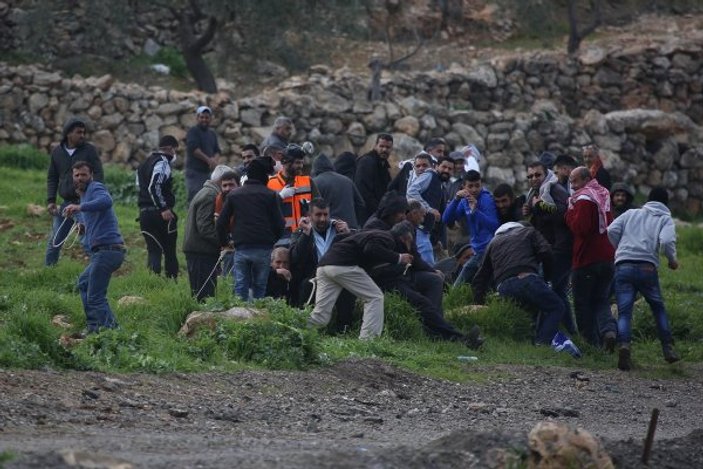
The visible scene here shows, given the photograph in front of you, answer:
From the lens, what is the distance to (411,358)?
44.6 feet

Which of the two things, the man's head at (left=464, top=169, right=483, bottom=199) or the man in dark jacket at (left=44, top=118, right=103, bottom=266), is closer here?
the man's head at (left=464, top=169, right=483, bottom=199)

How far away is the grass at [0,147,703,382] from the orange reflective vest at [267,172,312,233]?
1.01 metres

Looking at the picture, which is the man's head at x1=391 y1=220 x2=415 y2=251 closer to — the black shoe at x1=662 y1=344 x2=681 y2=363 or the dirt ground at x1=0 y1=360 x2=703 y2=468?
the dirt ground at x1=0 y1=360 x2=703 y2=468

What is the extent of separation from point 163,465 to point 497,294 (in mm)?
8123

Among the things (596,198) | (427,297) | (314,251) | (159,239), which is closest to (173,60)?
(159,239)

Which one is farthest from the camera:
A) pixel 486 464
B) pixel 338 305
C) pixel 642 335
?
pixel 642 335

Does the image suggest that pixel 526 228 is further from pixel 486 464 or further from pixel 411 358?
pixel 486 464

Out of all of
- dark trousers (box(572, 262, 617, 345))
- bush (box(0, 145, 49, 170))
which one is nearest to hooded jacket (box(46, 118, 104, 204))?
dark trousers (box(572, 262, 617, 345))

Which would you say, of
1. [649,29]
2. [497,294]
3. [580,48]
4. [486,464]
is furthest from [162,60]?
[486,464]

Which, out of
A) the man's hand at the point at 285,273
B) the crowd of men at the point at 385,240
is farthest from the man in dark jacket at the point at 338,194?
the man's hand at the point at 285,273

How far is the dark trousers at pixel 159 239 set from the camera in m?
16.1

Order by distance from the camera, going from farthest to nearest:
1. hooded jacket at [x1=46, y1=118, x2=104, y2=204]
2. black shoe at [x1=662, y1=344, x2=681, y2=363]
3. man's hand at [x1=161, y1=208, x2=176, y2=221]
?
hooded jacket at [x1=46, y1=118, x2=104, y2=204] → man's hand at [x1=161, y1=208, x2=176, y2=221] → black shoe at [x1=662, y1=344, x2=681, y2=363]

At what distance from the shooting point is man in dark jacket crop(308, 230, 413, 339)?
45.3ft

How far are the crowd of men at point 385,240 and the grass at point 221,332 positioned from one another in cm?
26
